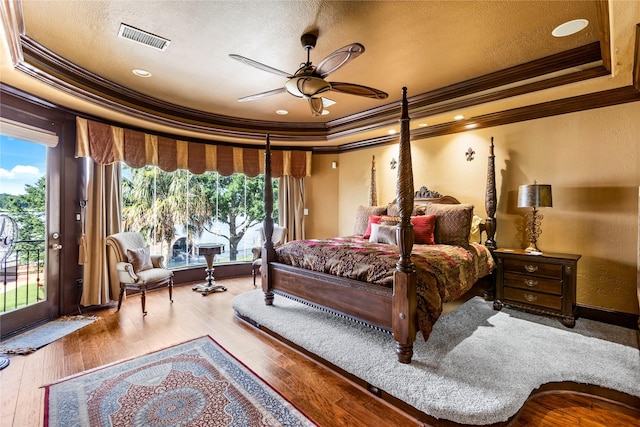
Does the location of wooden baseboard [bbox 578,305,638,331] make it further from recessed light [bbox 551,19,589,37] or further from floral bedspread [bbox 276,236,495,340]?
recessed light [bbox 551,19,589,37]

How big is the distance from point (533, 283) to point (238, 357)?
3191 mm

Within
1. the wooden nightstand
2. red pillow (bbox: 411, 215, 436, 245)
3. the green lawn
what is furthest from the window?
the wooden nightstand

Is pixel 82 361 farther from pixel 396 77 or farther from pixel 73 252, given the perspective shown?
pixel 396 77

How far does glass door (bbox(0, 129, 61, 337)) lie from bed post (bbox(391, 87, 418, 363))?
3.86 m

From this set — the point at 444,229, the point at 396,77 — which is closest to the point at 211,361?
the point at 444,229

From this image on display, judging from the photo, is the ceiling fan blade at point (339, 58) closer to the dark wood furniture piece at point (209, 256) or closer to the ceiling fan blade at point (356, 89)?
the ceiling fan blade at point (356, 89)

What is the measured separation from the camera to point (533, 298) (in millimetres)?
3309

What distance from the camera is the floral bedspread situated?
8.07ft

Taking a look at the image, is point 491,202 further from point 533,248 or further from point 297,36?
point 297,36

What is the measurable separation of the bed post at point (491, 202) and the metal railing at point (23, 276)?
551 centimetres

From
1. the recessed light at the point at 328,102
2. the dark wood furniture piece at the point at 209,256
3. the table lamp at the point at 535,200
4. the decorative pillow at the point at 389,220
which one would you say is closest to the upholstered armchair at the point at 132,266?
the dark wood furniture piece at the point at 209,256

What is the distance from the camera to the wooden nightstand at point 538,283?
10.2 ft

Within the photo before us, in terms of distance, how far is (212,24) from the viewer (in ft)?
7.89

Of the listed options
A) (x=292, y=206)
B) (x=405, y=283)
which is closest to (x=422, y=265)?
(x=405, y=283)
